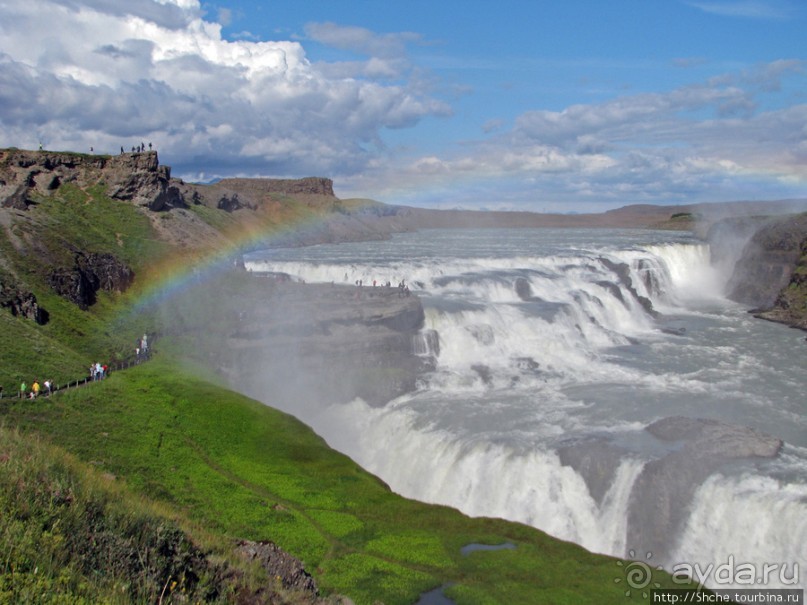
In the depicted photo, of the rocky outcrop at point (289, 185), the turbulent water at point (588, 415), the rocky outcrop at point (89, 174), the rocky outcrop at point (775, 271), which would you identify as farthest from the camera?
the rocky outcrop at point (289, 185)

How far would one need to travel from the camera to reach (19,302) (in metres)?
29.7

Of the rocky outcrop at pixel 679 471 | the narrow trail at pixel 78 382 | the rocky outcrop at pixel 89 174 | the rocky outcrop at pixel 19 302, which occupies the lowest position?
the rocky outcrop at pixel 679 471

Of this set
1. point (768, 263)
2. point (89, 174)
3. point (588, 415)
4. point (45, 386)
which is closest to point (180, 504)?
point (45, 386)

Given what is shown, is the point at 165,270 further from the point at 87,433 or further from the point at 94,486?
the point at 94,486

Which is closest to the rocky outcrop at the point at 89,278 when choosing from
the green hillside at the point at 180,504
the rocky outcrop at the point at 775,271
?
the green hillside at the point at 180,504

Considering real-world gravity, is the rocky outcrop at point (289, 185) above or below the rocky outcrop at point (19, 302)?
above

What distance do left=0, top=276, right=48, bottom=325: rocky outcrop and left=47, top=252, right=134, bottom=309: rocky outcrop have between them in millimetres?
3760

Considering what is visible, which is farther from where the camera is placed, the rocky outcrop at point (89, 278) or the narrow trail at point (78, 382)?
the rocky outcrop at point (89, 278)

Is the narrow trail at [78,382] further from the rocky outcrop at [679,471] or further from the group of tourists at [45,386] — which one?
the rocky outcrop at [679,471]

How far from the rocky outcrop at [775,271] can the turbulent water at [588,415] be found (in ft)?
10.5

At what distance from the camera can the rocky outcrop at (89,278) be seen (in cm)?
3462

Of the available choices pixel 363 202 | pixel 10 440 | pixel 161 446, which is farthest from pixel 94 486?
pixel 363 202

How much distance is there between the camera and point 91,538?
26.7 feet

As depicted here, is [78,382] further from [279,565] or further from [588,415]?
[588,415]
